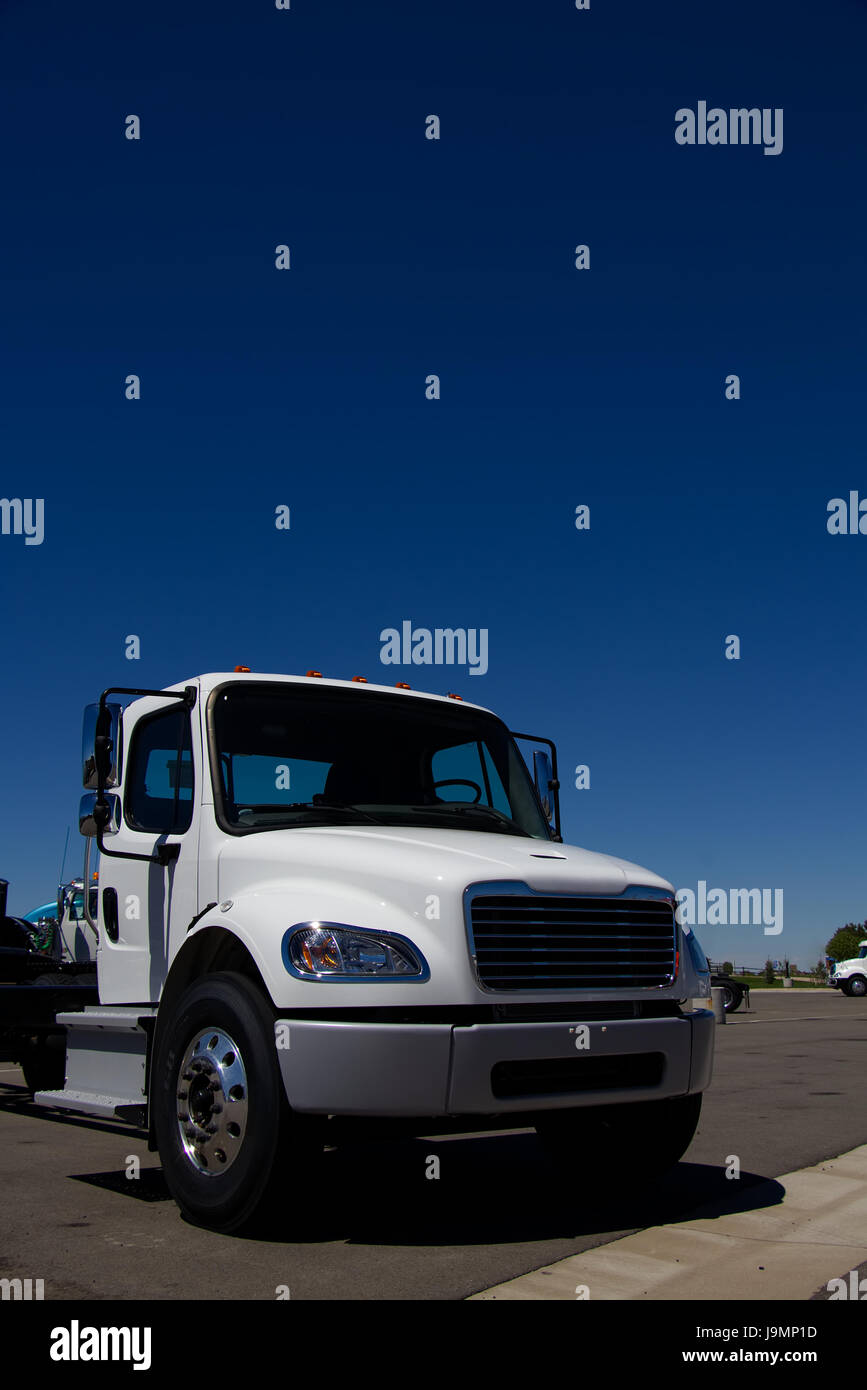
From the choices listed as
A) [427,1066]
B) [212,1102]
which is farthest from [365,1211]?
[427,1066]

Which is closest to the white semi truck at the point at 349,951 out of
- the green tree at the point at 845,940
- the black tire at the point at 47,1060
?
the black tire at the point at 47,1060

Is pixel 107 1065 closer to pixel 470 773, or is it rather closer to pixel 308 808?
pixel 308 808

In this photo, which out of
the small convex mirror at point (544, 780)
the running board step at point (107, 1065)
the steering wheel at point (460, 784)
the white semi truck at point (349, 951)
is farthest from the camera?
the small convex mirror at point (544, 780)

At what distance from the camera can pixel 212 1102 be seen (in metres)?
5.18

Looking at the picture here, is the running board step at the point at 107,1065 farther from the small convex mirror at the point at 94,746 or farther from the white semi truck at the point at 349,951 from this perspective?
the small convex mirror at the point at 94,746

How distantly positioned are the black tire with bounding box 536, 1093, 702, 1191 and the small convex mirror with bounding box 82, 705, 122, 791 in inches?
106

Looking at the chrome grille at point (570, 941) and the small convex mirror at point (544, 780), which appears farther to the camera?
the small convex mirror at point (544, 780)

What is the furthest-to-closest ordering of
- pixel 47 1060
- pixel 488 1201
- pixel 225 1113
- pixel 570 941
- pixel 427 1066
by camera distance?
pixel 47 1060 → pixel 488 1201 → pixel 570 941 → pixel 225 1113 → pixel 427 1066

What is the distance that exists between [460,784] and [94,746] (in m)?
1.97

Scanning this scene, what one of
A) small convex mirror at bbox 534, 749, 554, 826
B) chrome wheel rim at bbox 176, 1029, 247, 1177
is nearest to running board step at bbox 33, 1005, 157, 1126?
chrome wheel rim at bbox 176, 1029, 247, 1177

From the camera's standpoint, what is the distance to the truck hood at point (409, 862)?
16.7 feet

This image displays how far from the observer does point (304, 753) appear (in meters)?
6.53

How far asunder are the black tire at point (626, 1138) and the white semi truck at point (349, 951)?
13mm

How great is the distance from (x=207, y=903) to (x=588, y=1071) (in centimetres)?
189
